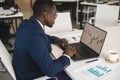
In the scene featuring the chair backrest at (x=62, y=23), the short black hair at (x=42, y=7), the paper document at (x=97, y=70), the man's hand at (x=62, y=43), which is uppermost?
the short black hair at (x=42, y=7)

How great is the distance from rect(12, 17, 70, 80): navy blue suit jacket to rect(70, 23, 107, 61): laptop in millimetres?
263

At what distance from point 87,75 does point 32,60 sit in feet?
1.48

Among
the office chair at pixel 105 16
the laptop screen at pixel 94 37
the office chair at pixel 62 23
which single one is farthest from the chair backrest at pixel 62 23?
the laptop screen at pixel 94 37

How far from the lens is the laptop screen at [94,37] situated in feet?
5.90

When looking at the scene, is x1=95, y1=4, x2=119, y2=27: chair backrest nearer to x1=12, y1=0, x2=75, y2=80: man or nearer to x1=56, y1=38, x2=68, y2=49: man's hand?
x1=56, y1=38, x2=68, y2=49: man's hand

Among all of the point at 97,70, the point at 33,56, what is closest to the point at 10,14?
the point at 33,56

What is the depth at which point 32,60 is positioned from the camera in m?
1.72

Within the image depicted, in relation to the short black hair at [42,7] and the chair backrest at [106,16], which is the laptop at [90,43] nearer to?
the short black hair at [42,7]

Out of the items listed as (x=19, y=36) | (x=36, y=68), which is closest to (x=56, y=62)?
(x=36, y=68)

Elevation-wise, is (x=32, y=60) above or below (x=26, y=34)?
below

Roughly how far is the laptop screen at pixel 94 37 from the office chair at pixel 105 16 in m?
1.22

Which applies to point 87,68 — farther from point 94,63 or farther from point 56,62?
point 56,62

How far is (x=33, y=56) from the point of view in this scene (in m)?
1.60

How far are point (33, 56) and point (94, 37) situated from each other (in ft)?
1.95
